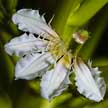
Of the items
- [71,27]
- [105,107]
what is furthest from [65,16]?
[105,107]

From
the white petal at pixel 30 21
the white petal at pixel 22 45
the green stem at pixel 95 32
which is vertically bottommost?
the green stem at pixel 95 32

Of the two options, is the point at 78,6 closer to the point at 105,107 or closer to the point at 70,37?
the point at 70,37
